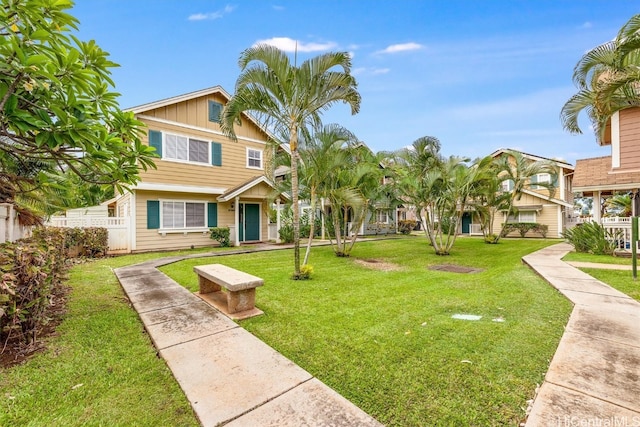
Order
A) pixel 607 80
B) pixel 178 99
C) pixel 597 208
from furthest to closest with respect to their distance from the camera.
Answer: pixel 178 99, pixel 597 208, pixel 607 80

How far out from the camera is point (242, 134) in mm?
14852

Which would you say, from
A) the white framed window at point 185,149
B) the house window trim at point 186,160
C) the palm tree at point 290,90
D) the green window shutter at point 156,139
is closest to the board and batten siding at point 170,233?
the house window trim at point 186,160

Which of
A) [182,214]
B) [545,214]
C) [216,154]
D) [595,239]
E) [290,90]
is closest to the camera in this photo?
[290,90]

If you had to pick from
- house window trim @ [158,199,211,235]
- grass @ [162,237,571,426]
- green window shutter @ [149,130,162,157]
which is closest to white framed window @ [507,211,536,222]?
grass @ [162,237,571,426]

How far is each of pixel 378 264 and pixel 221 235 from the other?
809 centimetres

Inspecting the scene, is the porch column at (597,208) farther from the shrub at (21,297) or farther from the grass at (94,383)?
the shrub at (21,297)

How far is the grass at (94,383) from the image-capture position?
6.80 ft

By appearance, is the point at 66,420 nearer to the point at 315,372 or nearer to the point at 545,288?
the point at 315,372

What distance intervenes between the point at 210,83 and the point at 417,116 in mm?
12657

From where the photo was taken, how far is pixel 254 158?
15531mm

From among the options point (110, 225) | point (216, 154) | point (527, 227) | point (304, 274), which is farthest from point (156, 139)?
point (527, 227)

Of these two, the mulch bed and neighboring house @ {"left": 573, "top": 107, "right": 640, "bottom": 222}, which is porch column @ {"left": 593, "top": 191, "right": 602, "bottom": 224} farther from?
the mulch bed

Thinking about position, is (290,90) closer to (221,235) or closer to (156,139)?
(156,139)

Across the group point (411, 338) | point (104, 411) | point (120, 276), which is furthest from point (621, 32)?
point (120, 276)
